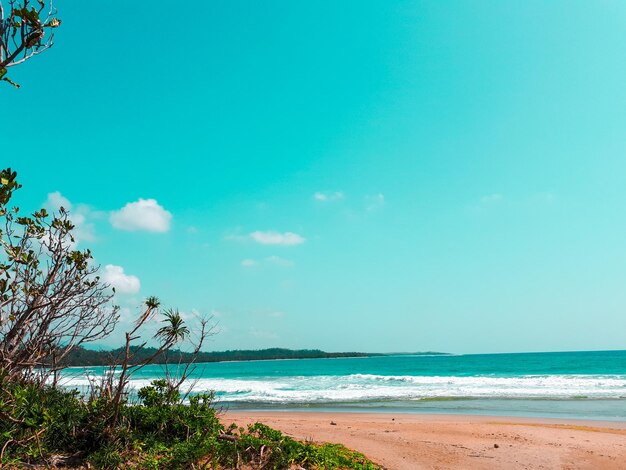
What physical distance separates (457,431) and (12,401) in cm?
986

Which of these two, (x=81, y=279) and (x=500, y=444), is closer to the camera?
(x=81, y=279)

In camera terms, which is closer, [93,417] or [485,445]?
[93,417]

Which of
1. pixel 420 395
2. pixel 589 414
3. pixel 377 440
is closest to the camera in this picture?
pixel 377 440

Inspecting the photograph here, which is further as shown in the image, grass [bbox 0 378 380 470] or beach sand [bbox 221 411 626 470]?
beach sand [bbox 221 411 626 470]

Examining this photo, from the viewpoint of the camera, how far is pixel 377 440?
367 inches

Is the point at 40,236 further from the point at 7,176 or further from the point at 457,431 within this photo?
the point at 457,431

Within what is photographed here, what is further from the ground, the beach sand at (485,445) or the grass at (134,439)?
the grass at (134,439)

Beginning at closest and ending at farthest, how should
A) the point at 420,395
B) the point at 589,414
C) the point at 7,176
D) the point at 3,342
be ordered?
the point at 7,176 < the point at 3,342 < the point at 589,414 < the point at 420,395

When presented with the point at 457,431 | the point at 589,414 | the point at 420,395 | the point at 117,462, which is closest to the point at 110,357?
the point at 117,462

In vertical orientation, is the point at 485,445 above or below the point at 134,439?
below

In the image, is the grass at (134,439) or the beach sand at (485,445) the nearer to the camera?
the grass at (134,439)

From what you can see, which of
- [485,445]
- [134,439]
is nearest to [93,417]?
[134,439]

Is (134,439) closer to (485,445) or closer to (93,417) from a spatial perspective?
(93,417)

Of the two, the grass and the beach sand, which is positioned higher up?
the grass
